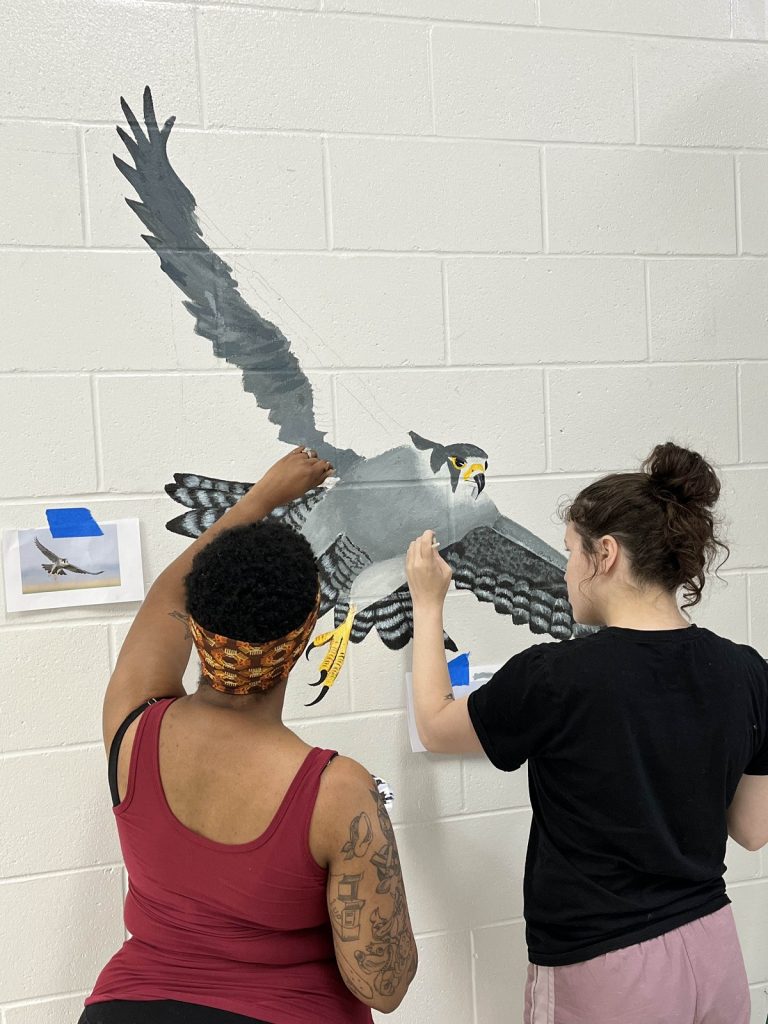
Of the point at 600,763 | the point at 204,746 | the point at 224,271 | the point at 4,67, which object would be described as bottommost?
the point at 600,763

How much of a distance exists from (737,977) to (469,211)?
1.37m

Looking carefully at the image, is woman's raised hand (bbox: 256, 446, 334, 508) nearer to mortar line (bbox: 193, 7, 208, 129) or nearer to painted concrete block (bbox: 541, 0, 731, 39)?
mortar line (bbox: 193, 7, 208, 129)

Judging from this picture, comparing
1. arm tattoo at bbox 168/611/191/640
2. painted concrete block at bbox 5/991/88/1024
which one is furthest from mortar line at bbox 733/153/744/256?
painted concrete block at bbox 5/991/88/1024

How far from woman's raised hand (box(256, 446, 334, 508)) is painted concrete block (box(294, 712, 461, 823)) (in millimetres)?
440

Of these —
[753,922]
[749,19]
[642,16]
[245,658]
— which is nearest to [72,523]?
[245,658]

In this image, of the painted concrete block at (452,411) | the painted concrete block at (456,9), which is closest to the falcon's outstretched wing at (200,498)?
the painted concrete block at (452,411)

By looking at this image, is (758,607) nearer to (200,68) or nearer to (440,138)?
(440,138)

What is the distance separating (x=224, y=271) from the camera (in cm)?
177

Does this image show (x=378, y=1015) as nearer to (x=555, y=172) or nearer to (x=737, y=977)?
(x=737, y=977)

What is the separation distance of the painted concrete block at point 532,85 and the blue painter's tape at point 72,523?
0.97 m

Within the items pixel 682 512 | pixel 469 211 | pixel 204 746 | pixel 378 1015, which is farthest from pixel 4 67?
pixel 378 1015

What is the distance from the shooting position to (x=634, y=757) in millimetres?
1349

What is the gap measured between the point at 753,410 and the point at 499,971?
124 centimetres

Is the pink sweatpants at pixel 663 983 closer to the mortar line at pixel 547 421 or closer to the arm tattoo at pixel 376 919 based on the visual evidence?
the arm tattoo at pixel 376 919
